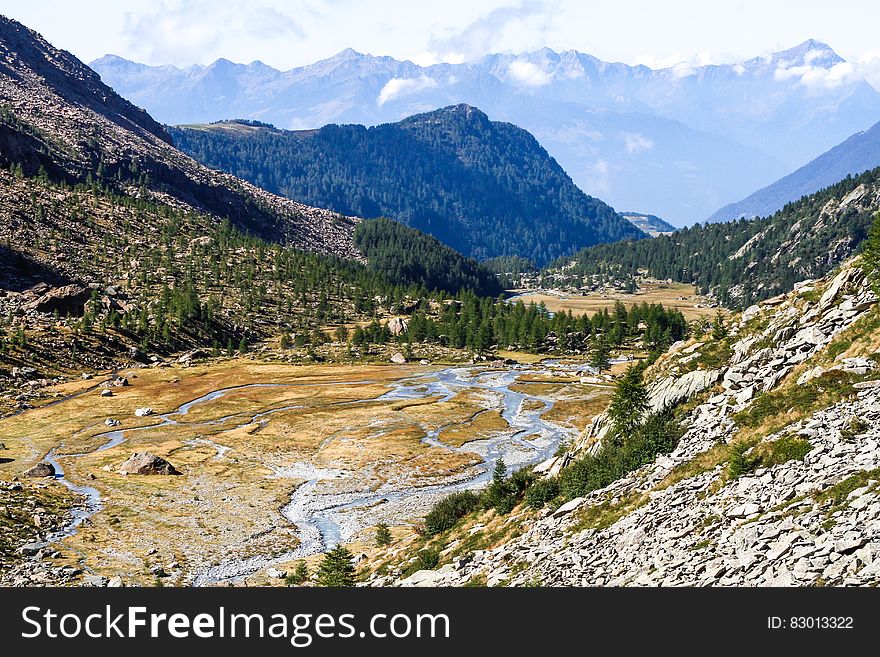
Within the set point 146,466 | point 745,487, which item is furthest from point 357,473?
point 745,487

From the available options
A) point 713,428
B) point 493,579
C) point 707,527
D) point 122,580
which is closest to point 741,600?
point 707,527

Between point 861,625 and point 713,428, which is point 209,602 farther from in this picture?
point 713,428

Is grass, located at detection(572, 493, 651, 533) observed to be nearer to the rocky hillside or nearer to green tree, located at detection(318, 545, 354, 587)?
the rocky hillside

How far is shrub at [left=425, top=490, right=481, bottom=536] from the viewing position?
60931 millimetres

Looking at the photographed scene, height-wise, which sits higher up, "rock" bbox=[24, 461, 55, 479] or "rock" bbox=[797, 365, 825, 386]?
"rock" bbox=[797, 365, 825, 386]

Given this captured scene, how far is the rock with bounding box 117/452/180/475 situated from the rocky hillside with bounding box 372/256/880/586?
51.9 meters

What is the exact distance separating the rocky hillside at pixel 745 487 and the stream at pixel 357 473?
18017 millimetres

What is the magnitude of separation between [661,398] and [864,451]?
76.1ft

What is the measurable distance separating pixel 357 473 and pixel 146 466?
1110 inches

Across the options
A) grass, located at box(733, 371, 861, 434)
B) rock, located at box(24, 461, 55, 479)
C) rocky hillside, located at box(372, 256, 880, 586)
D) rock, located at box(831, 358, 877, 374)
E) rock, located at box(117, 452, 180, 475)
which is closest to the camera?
rocky hillside, located at box(372, 256, 880, 586)

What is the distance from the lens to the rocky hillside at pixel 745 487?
28.1 metres

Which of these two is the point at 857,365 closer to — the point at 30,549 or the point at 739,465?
the point at 739,465

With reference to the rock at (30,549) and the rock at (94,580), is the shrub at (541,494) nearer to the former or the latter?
the rock at (94,580)

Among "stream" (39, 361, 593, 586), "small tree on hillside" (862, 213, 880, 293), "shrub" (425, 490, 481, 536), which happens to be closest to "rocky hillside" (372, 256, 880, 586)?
"small tree on hillside" (862, 213, 880, 293)
